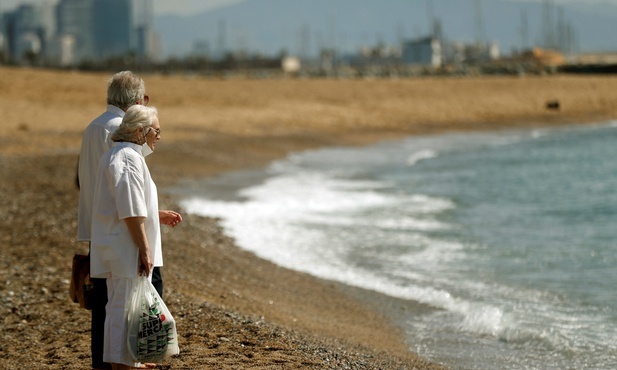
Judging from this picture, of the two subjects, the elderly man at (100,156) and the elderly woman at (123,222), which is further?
the elderly man at (100,156)

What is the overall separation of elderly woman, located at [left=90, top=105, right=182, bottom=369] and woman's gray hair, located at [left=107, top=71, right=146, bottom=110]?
0.93 ft

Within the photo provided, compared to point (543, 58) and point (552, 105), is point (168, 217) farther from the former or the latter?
point (543, 58)

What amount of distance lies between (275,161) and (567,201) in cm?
786

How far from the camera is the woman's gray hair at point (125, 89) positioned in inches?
208

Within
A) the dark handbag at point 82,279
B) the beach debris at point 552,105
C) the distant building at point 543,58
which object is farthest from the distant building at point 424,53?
the dark handbag at point 82,279

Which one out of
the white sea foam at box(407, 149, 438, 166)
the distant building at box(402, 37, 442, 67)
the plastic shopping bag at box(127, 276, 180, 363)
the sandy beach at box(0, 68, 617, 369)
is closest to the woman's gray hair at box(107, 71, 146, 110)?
the plastic shopping bag at box(127, 276, 180, 363)

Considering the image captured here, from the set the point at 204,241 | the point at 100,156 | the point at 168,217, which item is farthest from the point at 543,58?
the point at 100,156

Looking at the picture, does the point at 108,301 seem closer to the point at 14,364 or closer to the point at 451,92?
the point at 14,364

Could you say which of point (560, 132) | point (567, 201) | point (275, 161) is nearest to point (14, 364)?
point (567, 201)

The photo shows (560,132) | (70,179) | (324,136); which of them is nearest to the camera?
(70,179)

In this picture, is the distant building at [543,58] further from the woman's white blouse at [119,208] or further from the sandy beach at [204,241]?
the woman's white blouse at [119,208]

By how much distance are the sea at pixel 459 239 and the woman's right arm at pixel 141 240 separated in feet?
10.1

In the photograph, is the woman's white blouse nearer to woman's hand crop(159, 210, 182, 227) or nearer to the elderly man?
the elderly man

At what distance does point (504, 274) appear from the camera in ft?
36.2
